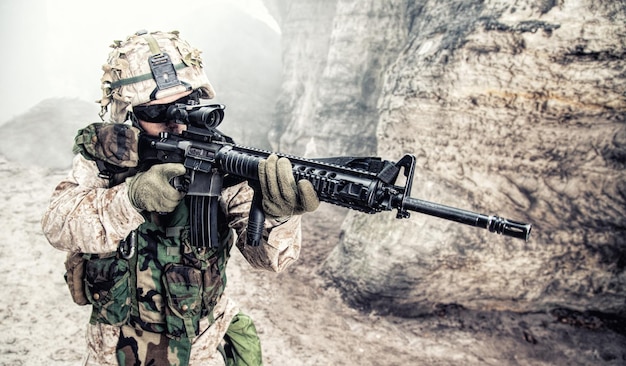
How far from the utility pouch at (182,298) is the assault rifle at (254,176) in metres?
0.30

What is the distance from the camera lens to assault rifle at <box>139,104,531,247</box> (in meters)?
1.76

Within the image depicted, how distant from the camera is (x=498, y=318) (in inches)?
191

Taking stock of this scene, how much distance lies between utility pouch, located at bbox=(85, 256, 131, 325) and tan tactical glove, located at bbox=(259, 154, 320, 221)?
4.03ft

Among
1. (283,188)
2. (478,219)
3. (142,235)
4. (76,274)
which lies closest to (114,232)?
(142,235)

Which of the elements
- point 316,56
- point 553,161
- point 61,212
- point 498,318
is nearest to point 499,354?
point 498,318

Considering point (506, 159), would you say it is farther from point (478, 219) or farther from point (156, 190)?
point (156, 190)

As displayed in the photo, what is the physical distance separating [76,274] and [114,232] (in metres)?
0.60

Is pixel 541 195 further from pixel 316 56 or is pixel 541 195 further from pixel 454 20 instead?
pixel 316 56

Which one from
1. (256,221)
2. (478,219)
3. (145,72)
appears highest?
(145,72)

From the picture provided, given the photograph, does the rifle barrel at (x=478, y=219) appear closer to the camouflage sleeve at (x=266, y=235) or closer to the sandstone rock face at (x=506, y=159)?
the camouflage sleeve at (x=266, y=235)

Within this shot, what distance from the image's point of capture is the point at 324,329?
4754 mm

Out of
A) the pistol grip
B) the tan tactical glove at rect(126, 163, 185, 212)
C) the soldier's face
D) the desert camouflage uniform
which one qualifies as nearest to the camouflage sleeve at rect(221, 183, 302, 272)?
the desert camouflage uniform

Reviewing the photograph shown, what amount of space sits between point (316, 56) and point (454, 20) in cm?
709

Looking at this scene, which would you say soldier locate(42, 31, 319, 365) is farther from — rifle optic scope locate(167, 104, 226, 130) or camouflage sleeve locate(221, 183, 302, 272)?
rifle optic scope locate(167, 104, 226, 130)
